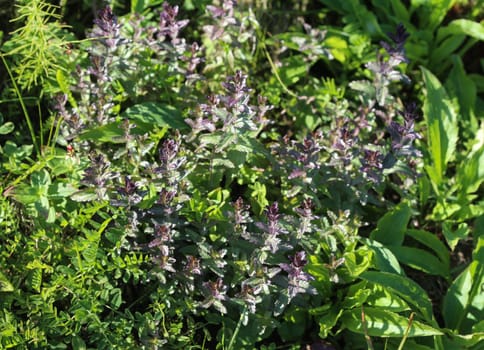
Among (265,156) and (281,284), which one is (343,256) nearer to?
(281,284)

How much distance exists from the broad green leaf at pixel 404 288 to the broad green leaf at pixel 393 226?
237mm

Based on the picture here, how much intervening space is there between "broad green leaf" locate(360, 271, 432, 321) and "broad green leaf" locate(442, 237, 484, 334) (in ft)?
0.44

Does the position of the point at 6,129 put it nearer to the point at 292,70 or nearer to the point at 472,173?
the point at 292,70

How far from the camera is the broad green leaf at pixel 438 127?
3.13 meters

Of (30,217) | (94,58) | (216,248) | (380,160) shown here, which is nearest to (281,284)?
(216,248)

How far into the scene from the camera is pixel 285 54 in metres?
3.54

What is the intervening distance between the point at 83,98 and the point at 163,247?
0.76 meters

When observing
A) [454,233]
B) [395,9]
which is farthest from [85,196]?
[395,9]

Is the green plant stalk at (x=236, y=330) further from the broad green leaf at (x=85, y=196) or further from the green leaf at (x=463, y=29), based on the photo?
the green leaf at (x=463, y=29)

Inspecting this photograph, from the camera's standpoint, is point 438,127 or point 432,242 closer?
point 432,242

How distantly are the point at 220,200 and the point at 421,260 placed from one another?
90cm

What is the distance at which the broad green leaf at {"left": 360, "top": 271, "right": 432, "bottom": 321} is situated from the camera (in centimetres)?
257

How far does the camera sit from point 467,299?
2725 millimetres

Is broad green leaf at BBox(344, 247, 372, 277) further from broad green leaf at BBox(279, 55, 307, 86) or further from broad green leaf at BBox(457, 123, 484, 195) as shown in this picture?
broad green leaf at BBox(279, 55, 307, 86)
